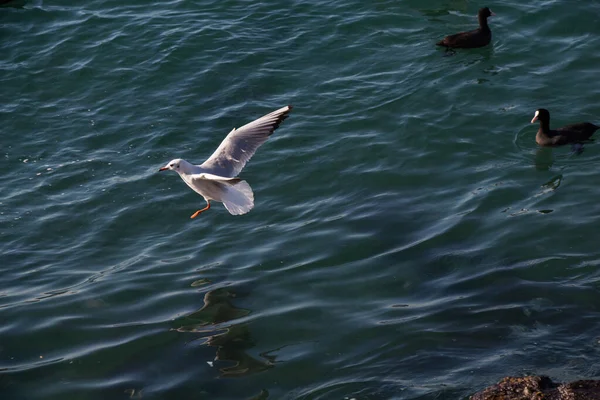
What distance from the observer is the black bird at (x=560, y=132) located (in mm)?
12531

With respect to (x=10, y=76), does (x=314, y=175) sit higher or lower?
lower

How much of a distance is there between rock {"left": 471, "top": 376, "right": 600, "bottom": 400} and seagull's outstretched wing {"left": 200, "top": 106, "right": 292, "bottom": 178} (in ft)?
16.0

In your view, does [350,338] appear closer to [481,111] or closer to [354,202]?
[354,202]

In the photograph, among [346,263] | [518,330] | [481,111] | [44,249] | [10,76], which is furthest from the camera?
[10,76]

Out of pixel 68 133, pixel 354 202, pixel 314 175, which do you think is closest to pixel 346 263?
pixel 354 202

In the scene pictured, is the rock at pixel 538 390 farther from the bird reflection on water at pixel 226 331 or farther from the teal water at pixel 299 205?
the bird reflection on water at pixel 226 331

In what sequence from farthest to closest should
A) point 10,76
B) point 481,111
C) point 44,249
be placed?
point 10,76 → point 481,111 → point 44,249

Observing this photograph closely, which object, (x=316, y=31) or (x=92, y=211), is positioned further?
(x=316, y=31)

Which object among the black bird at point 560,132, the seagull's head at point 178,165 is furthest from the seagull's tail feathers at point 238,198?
the black bird at point 560,132

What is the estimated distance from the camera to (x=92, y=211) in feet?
41.2

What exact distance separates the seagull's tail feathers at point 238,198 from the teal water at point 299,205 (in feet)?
2.89

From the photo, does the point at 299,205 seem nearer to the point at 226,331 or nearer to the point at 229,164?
the point at 229,164

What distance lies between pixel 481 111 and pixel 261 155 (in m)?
3.44

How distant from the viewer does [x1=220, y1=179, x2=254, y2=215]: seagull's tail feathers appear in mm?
10109
